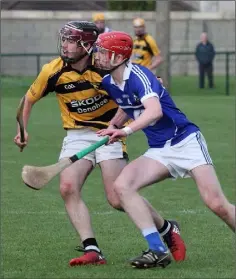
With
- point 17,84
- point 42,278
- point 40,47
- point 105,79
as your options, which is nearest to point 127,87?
point 105,79

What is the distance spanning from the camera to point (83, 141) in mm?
8117

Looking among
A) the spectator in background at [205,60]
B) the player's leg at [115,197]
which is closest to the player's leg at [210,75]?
the spectator in background at [205,60]

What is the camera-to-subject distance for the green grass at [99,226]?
7.43 meters

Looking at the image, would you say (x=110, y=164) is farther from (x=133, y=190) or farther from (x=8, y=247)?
(x=8, y=247)

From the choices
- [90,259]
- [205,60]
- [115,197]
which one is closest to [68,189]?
[115,197]

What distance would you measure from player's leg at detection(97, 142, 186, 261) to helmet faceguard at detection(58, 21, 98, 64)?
2.51ft

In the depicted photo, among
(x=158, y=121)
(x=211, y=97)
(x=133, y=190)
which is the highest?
(x=158, y=121)

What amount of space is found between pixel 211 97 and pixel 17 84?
637cm

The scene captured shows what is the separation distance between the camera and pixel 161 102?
753 centimetres

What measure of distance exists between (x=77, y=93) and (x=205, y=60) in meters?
25.0

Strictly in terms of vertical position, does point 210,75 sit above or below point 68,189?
below

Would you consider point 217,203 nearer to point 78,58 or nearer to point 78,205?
point 78,205

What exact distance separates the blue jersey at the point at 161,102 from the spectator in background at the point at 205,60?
24.4 m

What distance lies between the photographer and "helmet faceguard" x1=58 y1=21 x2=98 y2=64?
783 cm
